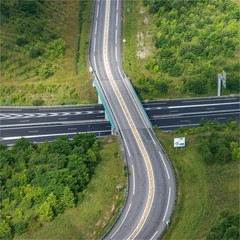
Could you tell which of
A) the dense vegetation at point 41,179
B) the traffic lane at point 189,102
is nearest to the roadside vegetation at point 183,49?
the traffic lane at point 189,102

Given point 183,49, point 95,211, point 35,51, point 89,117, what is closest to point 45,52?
point 35,51

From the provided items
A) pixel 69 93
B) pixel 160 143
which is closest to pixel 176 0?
pixel 69 93

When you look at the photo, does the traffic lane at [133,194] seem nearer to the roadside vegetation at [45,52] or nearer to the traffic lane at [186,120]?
the traffic lane at [186,120]

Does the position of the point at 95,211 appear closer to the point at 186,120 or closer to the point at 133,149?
the point at 133,149

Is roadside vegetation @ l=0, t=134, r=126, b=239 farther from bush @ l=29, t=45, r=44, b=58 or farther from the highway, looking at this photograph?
bush @ l=29, t=45, r=44, b=58

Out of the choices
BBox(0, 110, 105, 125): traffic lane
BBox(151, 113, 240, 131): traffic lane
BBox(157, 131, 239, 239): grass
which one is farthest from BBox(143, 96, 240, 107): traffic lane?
BBox(157, 131, 239, 239): grass

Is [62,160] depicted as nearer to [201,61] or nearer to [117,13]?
[201,61]
